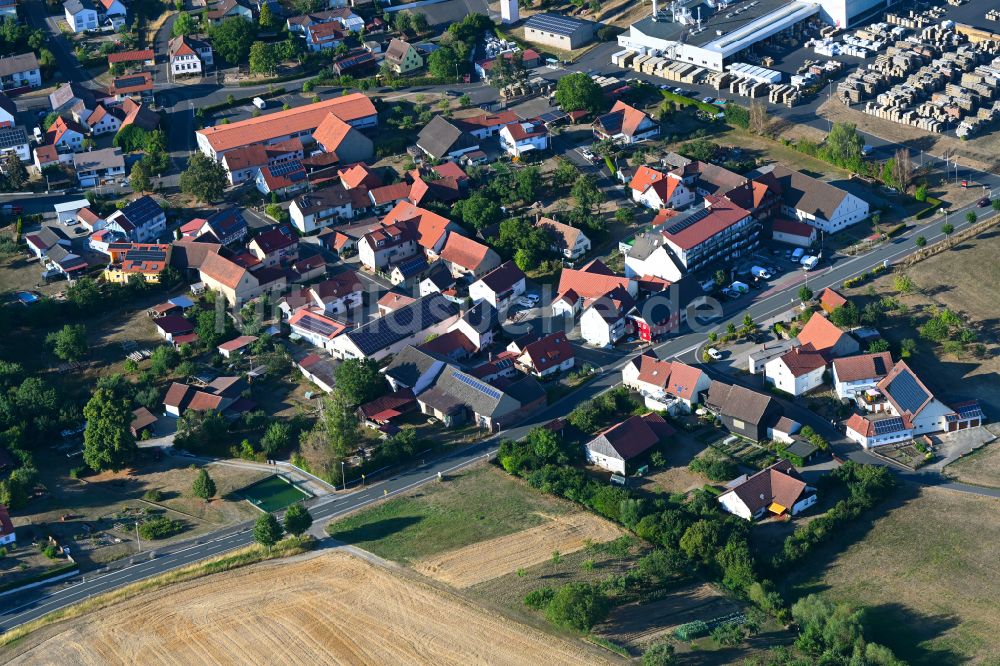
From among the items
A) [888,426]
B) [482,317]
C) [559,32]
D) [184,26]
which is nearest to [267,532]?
[482,317]

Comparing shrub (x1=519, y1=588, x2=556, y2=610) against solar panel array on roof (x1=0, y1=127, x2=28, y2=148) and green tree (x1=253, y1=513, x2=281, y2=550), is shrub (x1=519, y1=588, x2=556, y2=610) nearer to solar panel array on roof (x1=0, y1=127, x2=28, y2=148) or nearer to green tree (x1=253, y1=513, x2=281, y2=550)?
green tree (x1=253, y1=513, x2=281, y2=550)

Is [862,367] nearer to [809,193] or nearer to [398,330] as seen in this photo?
[809,193]

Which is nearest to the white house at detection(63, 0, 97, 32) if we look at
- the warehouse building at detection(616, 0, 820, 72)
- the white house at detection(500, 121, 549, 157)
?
the white house at detection(500, 121, 549, 157)

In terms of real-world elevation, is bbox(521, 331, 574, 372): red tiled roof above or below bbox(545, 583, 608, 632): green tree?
above

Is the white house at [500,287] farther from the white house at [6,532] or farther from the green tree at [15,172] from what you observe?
the green tree at [15,172]

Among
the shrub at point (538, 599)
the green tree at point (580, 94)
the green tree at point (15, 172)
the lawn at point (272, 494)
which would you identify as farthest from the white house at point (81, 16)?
the shrub at point (538, 599)

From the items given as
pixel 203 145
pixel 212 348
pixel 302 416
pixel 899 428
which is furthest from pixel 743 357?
pixel 203 145
